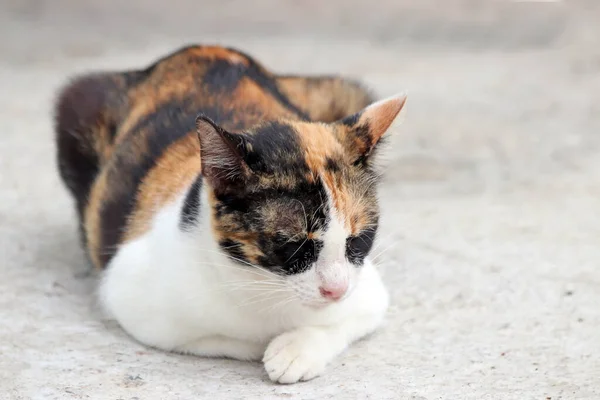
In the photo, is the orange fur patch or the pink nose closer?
the pink nose

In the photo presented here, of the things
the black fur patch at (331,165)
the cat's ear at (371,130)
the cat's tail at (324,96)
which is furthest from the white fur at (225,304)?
the cat's tail at (324,96)

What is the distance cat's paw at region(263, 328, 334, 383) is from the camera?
2855 mm

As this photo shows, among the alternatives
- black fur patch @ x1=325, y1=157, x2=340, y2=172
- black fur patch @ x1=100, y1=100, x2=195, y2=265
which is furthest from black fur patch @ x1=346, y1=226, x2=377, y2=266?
black fur patch @ x1=100, y1=100, x2=195, y2=265

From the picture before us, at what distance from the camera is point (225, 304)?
9.55 feet

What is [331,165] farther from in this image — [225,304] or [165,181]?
[165,181]

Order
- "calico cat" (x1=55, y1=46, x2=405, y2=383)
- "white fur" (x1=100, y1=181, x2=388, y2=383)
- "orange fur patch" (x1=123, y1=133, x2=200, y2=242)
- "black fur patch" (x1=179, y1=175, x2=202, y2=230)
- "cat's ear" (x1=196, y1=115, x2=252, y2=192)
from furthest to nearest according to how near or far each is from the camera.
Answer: "orange fur patch" (x1=123, y1=133, x2=200, y2=242) → "black fur patch" (x1=179, y1=175, x2=202, y2=230) → "white fur" (x1=100, y1=181, x2=388, y2=383) → "calico cat" (x1=55, y1=46, x2=405, y2=383) → "cat's ear" (x1=196, y1=115, x2=252, y2=192)

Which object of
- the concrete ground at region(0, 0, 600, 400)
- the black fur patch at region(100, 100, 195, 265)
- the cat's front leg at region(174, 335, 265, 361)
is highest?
the black fur patch at region(100, 100, 195, 265)

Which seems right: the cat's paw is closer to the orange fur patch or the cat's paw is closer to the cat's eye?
the cat's eye

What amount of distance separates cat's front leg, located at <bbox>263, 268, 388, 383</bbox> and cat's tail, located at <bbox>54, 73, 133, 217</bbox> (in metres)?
1.44

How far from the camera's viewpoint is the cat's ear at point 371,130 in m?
2.86

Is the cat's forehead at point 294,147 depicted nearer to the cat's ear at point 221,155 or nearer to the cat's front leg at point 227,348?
the cat's ear at point 221,155

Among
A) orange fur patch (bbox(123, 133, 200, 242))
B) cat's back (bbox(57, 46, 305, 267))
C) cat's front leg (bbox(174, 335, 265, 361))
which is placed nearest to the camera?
cat's front leg (bbox(174, 335, 265, 361))

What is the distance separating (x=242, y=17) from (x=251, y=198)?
7096 mm

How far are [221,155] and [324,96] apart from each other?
1.64 metres
